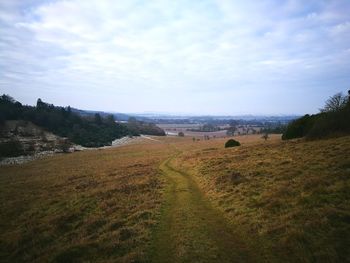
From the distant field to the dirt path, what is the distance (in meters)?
0.04

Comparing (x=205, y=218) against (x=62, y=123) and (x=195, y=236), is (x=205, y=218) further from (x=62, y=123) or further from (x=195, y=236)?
(x=62, y=123)

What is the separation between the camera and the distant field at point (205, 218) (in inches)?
479

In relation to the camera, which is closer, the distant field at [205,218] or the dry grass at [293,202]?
the dry grass at [293,202]

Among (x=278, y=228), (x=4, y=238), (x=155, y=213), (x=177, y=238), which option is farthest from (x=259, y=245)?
(x=4, y=238)

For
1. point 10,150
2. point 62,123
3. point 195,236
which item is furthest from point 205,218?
point 62,123

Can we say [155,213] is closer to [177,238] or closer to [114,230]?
[114,230]

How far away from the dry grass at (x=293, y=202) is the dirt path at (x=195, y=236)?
899 millimetres

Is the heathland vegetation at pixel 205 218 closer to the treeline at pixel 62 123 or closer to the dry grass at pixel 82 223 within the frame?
the dry grass at pixel 82 223

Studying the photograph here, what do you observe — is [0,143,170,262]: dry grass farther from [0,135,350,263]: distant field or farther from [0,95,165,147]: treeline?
[0,95,165,147]: treeline

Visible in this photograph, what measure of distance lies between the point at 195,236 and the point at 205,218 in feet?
8.65

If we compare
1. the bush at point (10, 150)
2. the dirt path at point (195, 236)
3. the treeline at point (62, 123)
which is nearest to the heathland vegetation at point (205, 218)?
the dirt path at point (195, 236)

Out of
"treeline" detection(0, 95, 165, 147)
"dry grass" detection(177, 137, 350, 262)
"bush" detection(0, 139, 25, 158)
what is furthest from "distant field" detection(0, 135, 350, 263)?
"treeline" detection(0, 95, 165, 147)

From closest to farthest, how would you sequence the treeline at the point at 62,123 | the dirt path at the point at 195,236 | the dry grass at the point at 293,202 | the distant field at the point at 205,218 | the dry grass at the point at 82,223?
the dry grass at the point at 293,202, the dirt path at the point at 195,236, the distant field at the point at 205,218, the dry grass at the point at 82,223, the treeline at the point at 62,123

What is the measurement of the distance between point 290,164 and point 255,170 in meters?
3.01
